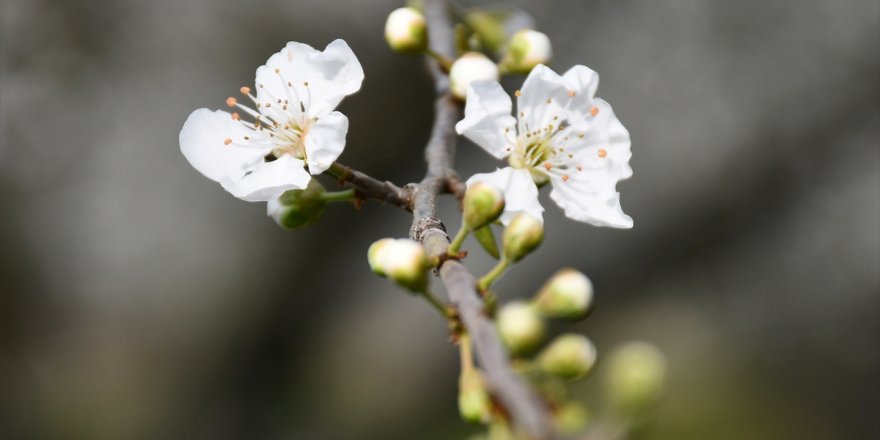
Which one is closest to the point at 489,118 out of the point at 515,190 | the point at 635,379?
the point at 515,190

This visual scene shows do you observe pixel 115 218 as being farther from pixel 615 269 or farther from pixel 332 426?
pixel 615 269

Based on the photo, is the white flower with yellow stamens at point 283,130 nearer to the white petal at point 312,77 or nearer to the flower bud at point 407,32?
the white petal at point 312,77

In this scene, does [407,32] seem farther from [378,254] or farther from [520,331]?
[520,331]

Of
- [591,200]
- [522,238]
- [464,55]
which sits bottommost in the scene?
[522,238]

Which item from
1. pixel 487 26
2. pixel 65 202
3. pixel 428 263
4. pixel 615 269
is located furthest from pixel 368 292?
pixel 428 263

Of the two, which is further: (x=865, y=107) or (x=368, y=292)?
(x=368, y=292)

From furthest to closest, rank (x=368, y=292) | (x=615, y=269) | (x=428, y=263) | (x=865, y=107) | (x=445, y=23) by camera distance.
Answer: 1. (x=368, y=292)
2. (x=615, y=269)
3. (x=865, y=107)
4. (x=445, y=23)
5. (x=428, y=263)

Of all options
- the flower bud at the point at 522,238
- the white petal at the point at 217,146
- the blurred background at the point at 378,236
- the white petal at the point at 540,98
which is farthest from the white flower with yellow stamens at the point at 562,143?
the blurred background at the point at 378,236
